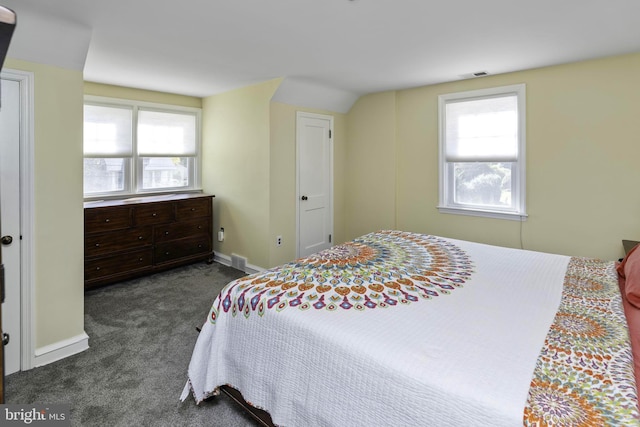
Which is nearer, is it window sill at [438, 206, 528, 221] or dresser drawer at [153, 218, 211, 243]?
window sill at [438, 206, 528, 221]

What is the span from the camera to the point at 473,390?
111 centimetres

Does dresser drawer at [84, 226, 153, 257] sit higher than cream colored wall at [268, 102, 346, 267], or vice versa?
cream colored wall at [268, 102, 346, 267]

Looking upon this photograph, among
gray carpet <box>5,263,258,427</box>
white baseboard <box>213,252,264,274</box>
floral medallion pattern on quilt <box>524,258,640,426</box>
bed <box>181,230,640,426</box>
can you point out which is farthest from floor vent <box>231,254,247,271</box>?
floral medallion pattern on quilt <box>524,258,640,426</box>

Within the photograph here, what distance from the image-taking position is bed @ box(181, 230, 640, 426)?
110 centimetres

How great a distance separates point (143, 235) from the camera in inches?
156

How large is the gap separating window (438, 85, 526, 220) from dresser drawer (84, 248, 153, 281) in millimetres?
3448

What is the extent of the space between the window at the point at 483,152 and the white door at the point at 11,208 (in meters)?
3.78

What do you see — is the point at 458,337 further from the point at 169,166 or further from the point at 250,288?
the point at 169,166

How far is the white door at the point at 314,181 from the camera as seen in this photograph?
173 inches

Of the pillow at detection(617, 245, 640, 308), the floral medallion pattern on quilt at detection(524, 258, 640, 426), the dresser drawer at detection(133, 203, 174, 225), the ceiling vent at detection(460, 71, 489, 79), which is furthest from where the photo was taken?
the dresser drawer at detection(133, 203, 174, 225)

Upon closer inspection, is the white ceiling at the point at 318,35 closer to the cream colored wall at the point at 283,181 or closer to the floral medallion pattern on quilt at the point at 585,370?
the cream colored wall at the point at 283,181

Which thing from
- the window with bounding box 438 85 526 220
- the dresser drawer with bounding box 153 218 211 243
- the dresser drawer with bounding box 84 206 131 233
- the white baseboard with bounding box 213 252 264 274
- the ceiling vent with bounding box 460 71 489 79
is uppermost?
the ceiling vent with bounding box 460 71 489 79

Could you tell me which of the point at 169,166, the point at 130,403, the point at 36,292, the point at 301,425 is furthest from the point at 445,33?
the point at 169,166

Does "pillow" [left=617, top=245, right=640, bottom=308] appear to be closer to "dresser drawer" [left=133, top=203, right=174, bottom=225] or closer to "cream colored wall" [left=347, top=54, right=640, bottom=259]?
"cream colored wall" [left=347, top=54, right=640, bottom=259]
